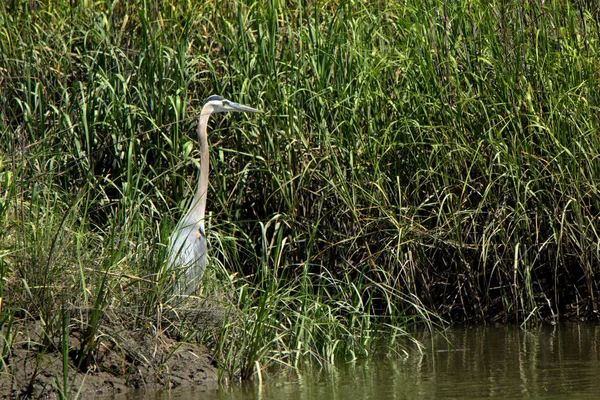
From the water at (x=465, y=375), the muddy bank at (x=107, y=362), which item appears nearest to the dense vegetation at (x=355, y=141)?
the water at (x=465, y=375)

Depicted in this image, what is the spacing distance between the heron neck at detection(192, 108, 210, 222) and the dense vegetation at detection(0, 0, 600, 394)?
17 centimetres

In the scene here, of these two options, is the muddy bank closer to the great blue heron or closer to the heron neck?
the great blue heron

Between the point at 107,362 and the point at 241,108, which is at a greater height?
the point at 241,108

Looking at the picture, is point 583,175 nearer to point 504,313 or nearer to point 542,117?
point 542,117

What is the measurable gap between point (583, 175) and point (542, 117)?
1.81ft

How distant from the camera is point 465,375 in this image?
197 inches

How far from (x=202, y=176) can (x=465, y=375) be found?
220 cm

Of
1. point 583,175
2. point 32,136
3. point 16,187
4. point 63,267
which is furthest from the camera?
point 32,136

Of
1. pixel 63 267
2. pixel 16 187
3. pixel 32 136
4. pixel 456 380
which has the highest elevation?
pixel 32 136

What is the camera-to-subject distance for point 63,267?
4.85m

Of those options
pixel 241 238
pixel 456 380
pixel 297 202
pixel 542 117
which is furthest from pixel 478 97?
pixel 456 380

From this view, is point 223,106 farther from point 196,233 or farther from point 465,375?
point 465,375

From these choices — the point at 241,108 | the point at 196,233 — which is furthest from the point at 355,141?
the point at 196,233

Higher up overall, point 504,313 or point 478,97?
point 478,97
